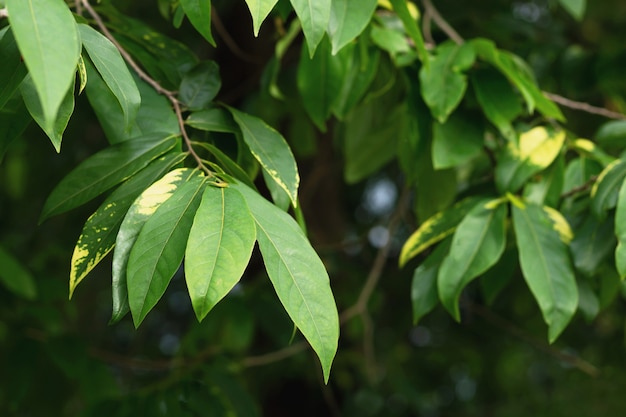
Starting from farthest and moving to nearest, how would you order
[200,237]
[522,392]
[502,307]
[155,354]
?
[522,392] < [155,354] < [502,307] < [200,237]

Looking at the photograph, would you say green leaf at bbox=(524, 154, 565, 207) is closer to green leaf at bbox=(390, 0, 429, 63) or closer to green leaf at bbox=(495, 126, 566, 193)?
green leaf at bbox=(495, 126, 566, 193)

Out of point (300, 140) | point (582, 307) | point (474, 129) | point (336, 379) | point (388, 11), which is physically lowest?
point (336, 379)

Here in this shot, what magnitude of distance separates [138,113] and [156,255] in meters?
0.33

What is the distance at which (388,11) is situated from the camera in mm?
1438

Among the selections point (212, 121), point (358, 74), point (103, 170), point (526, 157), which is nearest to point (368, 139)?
point (358, 74)

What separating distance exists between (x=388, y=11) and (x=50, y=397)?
1266mm

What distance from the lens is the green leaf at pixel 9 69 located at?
0.75 m

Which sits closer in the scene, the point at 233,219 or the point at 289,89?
the point at 233,219

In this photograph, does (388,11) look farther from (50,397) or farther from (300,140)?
(50,397)

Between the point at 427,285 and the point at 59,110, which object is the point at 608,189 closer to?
the point at 427,285

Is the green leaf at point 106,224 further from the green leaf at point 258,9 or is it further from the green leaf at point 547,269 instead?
the green leaf at point 547,269

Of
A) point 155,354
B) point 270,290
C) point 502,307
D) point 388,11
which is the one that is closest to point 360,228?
point 502,307

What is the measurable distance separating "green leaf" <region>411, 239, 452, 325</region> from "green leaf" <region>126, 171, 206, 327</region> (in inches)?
21.5

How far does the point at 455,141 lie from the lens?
1264mm
